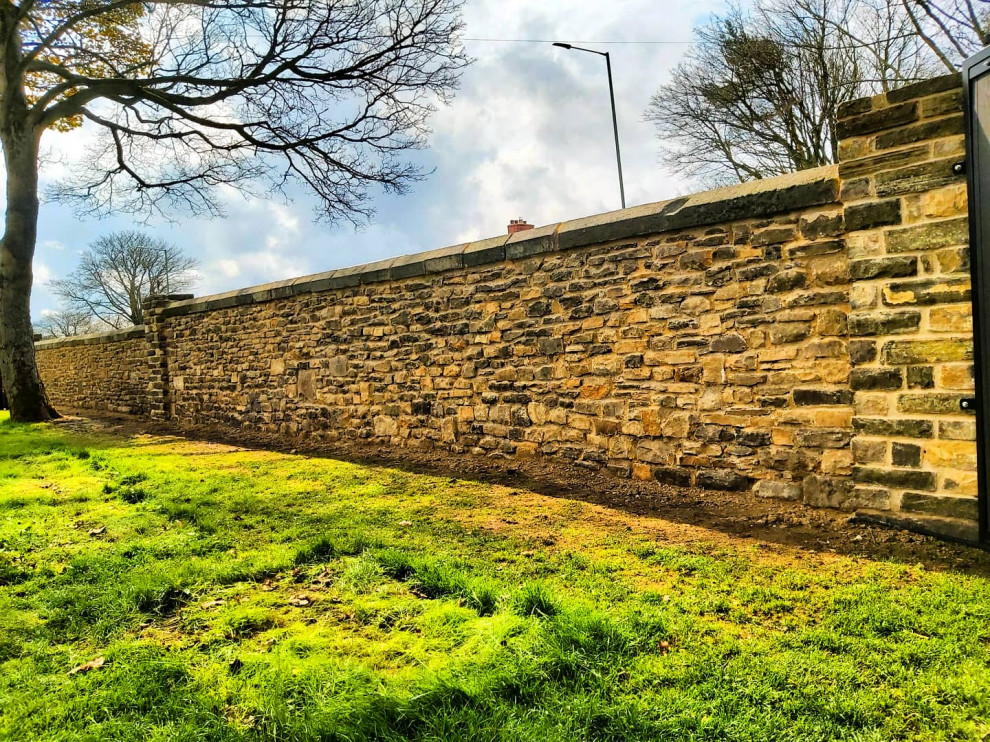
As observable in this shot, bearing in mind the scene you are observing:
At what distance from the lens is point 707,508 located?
5000 millimetres

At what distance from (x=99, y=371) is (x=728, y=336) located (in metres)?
17.5

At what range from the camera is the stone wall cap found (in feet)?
47.3

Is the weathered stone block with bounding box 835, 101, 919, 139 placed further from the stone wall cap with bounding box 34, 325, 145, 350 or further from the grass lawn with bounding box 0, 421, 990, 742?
the stone wall cap with bounding box 34, 325, 145, 350

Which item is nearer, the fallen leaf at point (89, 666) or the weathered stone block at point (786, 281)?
the fallen leaf at point (89, 666)

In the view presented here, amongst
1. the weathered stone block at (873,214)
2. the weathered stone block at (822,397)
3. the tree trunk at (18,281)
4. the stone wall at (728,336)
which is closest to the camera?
the stone wall at (728,336)

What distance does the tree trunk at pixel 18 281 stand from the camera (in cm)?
1291

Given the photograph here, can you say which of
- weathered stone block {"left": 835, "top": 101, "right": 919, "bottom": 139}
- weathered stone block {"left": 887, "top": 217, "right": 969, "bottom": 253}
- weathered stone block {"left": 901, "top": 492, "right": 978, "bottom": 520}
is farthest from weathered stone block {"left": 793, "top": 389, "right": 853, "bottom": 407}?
weathered stone block {"left": 835, "top": 101, "right": 919, "bottom": 139}

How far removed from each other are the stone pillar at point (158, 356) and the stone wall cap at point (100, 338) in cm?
95

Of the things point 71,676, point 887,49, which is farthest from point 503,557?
point 887,49

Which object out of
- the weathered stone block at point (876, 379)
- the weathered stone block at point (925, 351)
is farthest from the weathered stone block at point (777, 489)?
the weathered stone block at point (925, 351)

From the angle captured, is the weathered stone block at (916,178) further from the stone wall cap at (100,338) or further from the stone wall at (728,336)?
the stone wall cap at (100,338)

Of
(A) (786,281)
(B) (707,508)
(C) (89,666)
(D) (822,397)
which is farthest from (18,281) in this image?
(D) (822,397)

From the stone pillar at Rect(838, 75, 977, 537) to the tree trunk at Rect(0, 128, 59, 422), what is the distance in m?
15.4

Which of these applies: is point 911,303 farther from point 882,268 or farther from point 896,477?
point 896,477
